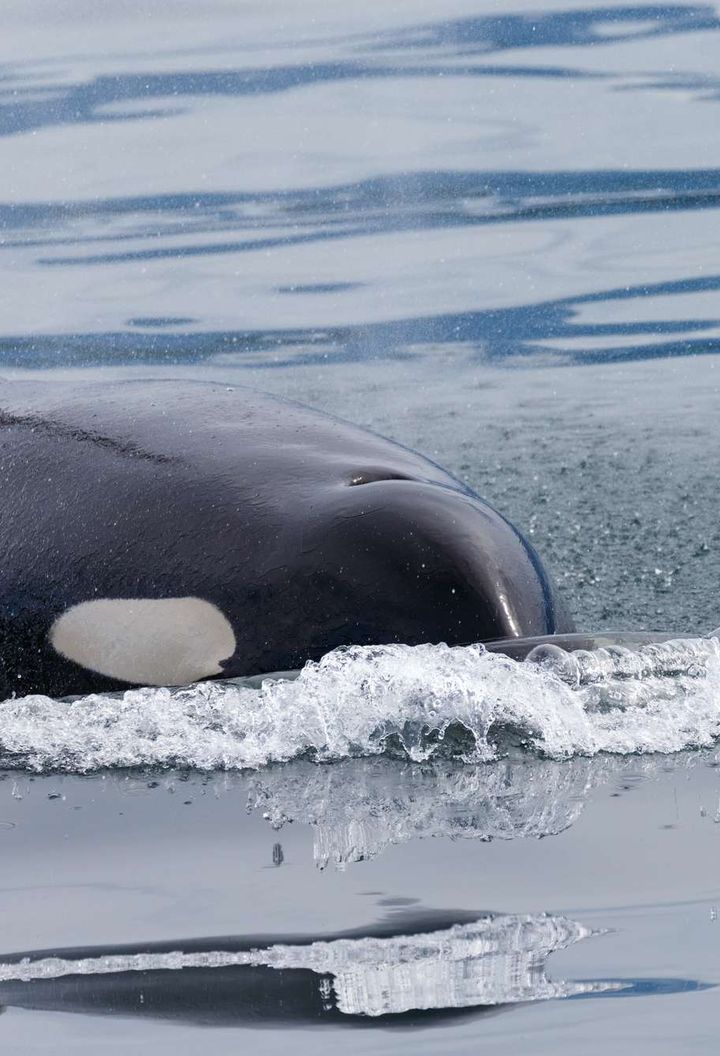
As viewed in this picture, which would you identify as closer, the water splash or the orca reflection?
the orca reflection

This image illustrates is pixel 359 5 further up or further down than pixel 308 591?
further up

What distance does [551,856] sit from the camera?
4.09 metres

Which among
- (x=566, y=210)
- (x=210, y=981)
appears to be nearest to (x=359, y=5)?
(x=566, y=210)

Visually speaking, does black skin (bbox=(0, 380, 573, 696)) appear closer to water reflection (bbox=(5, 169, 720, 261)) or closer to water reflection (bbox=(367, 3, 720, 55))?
water reflection (bbox=(5, 169, 720, 261))

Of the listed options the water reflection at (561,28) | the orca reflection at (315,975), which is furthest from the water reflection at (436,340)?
the orca reflection at (315,975)

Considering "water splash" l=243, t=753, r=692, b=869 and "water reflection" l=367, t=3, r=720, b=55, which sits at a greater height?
"water reflection" l=367, t=3, r=720, b=55

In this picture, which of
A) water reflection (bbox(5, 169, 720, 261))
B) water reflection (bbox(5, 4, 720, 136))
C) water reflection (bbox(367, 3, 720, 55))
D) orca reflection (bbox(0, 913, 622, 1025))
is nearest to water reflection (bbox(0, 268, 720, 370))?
water reflection (bbox(5, 169, 720, 261))

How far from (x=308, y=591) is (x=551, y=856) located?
1.79m

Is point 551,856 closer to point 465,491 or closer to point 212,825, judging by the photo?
point 212,825

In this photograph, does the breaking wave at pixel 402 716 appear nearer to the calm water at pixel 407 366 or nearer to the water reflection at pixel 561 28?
the calm water at pixel 407 366

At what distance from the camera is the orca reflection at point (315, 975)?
10.5 feet

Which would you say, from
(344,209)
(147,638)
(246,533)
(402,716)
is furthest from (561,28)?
(402,716)

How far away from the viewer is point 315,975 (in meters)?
3.35

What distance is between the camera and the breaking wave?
4.98 m
